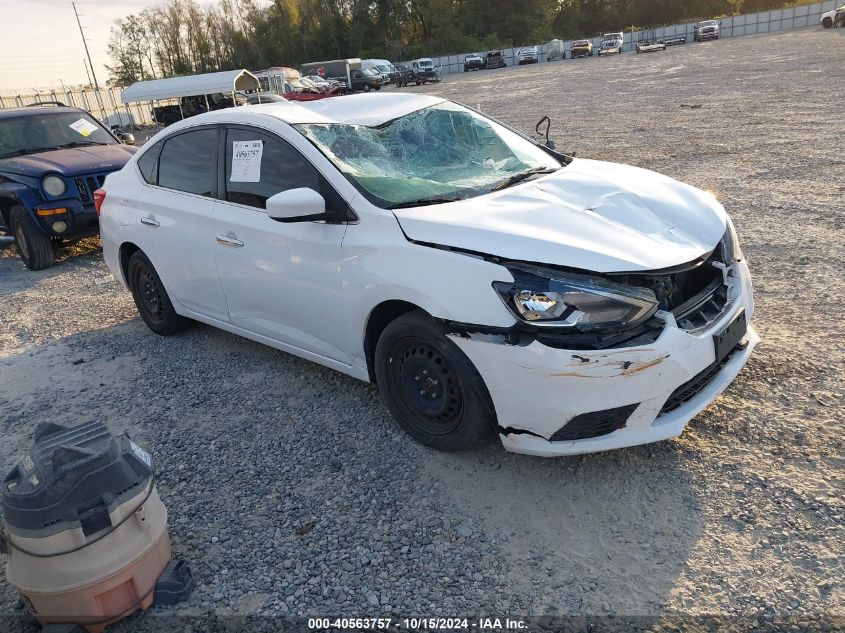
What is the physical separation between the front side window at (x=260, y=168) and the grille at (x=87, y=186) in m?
4.48

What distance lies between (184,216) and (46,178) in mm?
4272

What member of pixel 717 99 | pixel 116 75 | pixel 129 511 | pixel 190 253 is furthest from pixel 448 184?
pixel 116 75

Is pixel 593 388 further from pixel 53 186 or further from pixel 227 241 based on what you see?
pixel 53 186

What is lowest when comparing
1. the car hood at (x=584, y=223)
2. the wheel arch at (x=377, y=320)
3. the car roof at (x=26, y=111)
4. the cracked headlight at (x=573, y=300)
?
the wheel arch at (x=377, y=320)

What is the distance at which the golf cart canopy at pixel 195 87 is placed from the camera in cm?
2533

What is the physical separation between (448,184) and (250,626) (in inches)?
92.9

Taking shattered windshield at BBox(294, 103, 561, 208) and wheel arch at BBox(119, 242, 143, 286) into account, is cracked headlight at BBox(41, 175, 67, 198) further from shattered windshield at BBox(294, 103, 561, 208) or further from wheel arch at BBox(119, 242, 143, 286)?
shattered windshield at BBox(294, 103, 561, 208)

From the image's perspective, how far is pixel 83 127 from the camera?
345 inches

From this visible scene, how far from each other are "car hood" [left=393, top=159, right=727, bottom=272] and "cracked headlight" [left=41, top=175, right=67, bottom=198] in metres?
6.02

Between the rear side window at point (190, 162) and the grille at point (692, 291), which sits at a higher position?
the rear side window at point (190, 162)

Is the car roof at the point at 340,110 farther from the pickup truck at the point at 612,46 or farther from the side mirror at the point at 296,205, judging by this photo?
the pickup truck at the point at 612,46

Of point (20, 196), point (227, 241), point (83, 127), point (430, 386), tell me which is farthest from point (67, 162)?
point (430, 386)

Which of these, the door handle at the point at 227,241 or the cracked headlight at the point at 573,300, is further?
the door handle at the point at 227,241

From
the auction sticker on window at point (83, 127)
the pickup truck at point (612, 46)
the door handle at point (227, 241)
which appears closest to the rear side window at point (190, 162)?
the door handle at point (227, 241)
